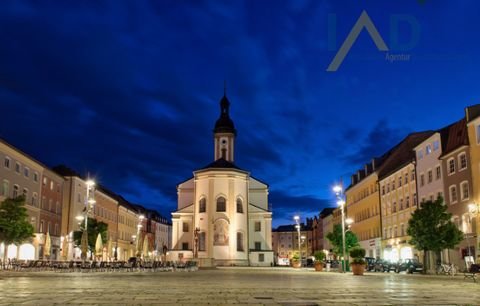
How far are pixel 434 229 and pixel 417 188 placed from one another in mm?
14407

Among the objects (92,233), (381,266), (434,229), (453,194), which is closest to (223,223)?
(92,233)

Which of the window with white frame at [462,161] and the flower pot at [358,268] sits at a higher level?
the window with white frame at [462,161]

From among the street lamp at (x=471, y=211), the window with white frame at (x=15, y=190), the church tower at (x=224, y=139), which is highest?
the church tower at (x=224, y=139)

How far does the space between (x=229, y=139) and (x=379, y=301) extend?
269ft

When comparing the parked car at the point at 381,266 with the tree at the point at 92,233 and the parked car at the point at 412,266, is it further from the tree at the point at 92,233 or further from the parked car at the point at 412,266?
the tree at the point at 92,233

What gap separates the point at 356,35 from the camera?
2536 centimetres

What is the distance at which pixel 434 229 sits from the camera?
134 ft

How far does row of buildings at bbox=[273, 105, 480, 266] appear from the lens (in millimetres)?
42906

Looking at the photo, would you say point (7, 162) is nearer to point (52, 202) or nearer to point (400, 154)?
point (52, 202)

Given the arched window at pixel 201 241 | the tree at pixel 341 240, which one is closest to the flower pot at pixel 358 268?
the tree at pixel 341 240

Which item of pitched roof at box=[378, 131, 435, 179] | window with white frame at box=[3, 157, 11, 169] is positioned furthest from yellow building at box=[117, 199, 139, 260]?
pitched roof at box=[378, 131, 435, 179]

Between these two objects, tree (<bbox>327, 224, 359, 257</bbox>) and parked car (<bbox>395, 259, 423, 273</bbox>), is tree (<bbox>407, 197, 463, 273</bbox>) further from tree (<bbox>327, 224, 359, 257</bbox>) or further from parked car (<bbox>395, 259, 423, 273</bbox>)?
tree (<bbox>327, 224, 359, 257</bbox>)

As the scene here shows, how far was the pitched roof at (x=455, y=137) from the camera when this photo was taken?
1759 inches

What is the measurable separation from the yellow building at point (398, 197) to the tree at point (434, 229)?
38.6ft
